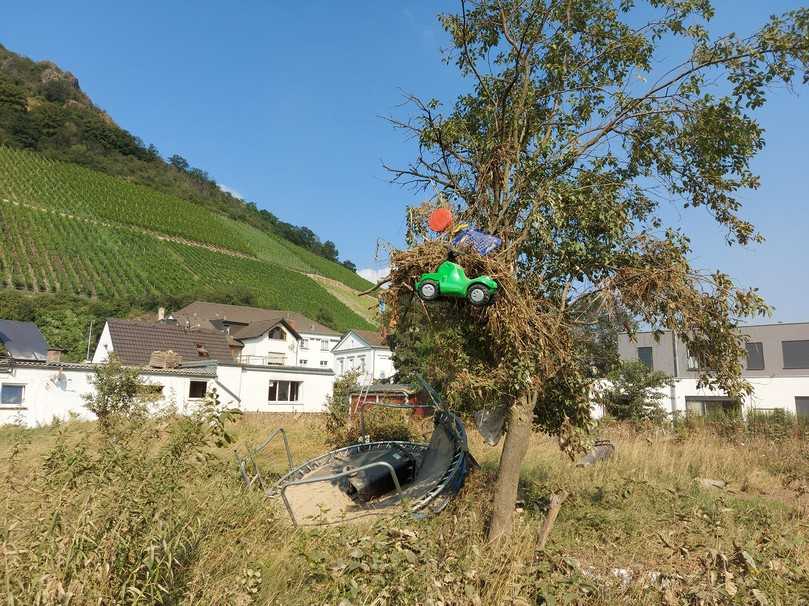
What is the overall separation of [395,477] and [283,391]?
28.2 meters

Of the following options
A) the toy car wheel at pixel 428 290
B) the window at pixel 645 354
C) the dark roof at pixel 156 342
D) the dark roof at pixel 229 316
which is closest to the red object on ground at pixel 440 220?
the toy car wheel at pixel 428 290

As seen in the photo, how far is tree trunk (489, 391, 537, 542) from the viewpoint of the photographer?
679cm

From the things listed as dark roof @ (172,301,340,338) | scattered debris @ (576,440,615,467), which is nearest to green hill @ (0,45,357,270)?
dark roof @ (172,301,340,338)

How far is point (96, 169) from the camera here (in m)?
109

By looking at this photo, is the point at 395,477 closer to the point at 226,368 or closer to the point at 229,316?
the point at 226,368

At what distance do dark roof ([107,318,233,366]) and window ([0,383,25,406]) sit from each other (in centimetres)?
811

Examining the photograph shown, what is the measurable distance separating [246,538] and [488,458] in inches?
377

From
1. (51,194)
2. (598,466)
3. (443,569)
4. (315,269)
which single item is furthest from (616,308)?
(315,269)

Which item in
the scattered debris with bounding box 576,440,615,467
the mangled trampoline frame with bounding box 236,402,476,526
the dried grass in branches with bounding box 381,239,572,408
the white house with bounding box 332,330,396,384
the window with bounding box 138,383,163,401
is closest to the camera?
the dried grass in branches with bounding box 381,239,572,408

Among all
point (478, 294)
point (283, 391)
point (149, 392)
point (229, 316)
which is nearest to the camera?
point (478, 294)

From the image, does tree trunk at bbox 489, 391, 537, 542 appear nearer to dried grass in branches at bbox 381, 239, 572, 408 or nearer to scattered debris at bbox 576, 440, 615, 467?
dried grass in branches at bbox 381, 239, 572, 408

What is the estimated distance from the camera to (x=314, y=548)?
5699 millimetres

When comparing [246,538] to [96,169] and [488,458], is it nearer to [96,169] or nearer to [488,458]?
[488,458]

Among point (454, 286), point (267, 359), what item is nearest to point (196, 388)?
point (267, 359)
